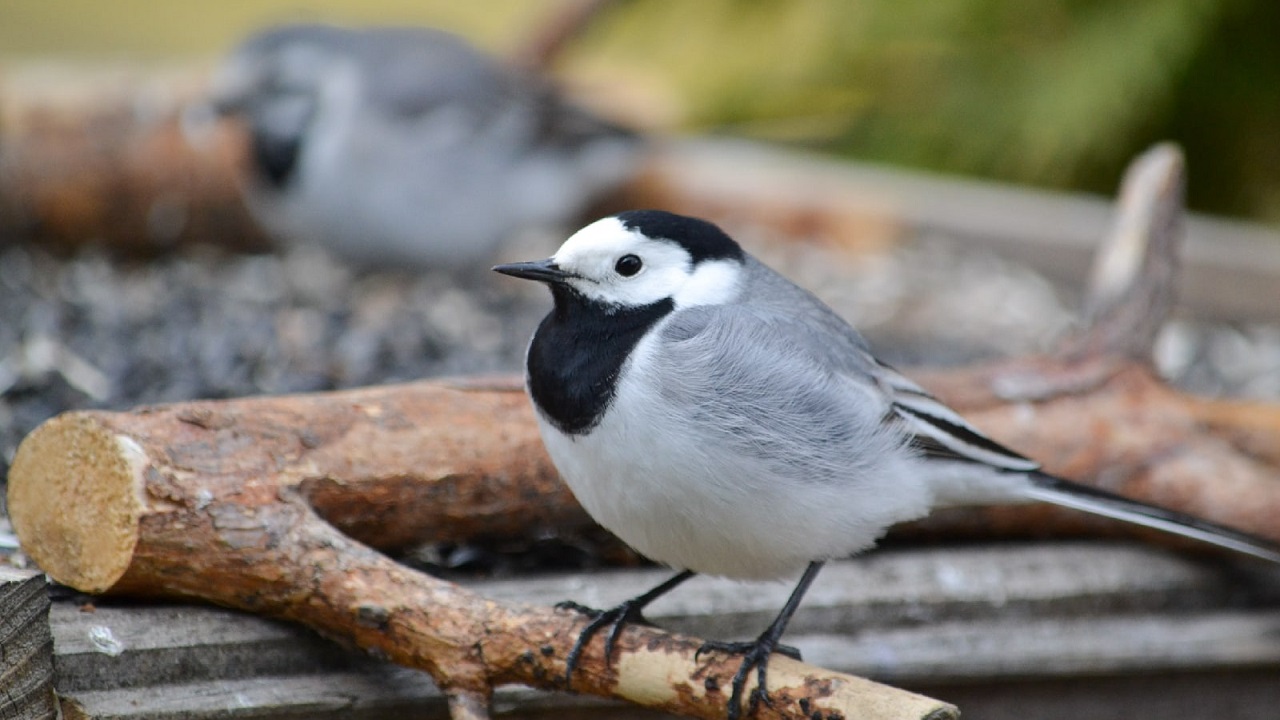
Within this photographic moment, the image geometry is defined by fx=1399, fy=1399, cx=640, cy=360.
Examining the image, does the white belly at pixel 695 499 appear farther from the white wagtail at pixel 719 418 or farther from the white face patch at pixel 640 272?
the white face patch at pixel 640 272

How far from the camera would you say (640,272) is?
1.99m

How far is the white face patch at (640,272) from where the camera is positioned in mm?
1954

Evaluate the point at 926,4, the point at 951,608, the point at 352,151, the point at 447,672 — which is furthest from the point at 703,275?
the point at 926,4

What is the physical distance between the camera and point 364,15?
10.2 meters

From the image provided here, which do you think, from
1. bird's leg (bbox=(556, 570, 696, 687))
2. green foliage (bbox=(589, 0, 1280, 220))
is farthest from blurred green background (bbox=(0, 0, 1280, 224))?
bird's leg (bbox=(556, 570, 696, 687))

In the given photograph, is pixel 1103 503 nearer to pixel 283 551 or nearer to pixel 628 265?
pixel 628 265

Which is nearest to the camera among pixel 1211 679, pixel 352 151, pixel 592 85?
pixel 1211 679

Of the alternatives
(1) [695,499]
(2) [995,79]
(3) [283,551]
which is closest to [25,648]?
(3) [283,551]

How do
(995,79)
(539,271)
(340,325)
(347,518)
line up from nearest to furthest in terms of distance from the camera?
(539,271), (347,518), (340,325), (995,79)

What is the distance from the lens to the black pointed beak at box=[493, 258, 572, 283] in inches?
75.4

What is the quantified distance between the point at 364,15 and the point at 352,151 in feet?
19.6

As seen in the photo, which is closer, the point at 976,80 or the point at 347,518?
the point at 347,518

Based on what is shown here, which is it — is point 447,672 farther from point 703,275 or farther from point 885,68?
point 885,68

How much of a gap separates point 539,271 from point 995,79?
14.7 ft
